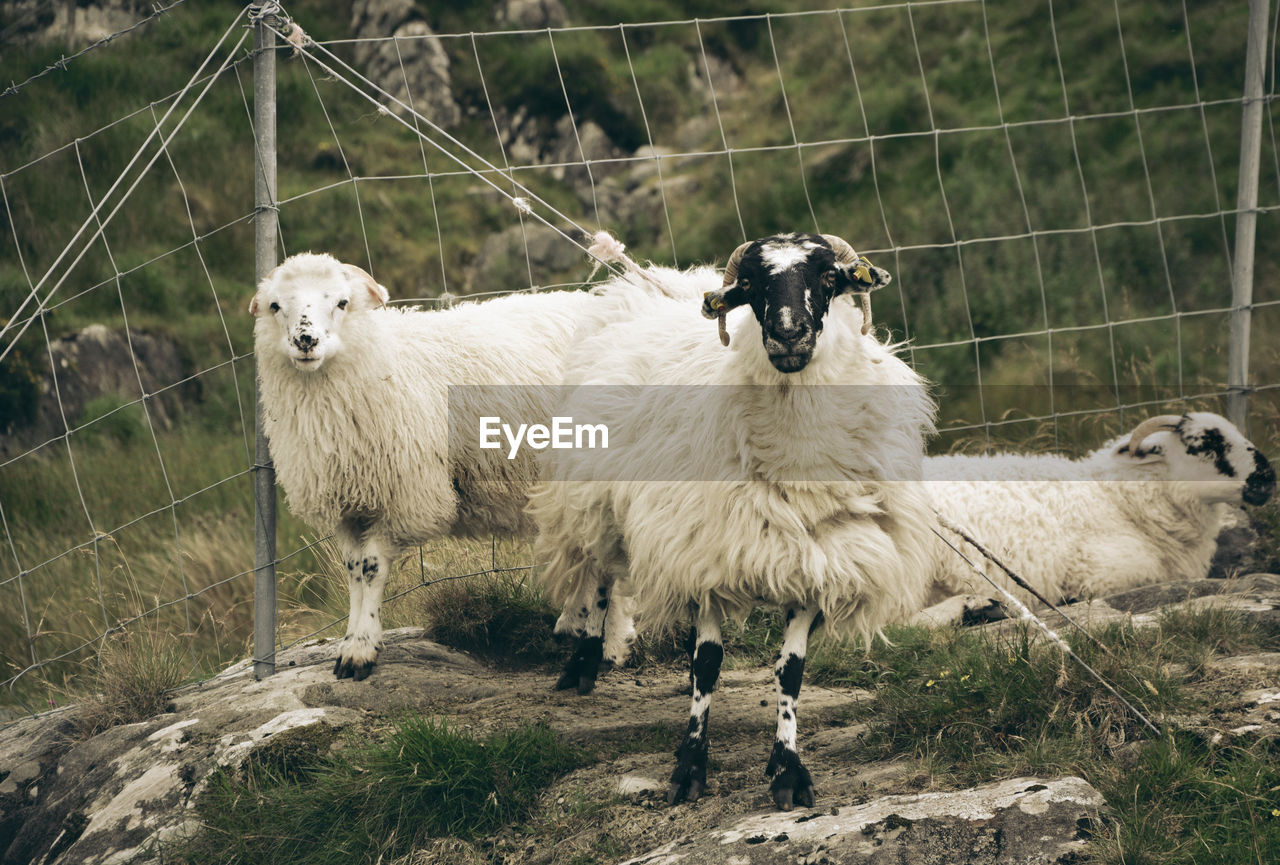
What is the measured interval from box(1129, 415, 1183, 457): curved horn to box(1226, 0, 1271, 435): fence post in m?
0.45

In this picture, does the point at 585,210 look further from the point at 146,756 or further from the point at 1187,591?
the point at 146,756

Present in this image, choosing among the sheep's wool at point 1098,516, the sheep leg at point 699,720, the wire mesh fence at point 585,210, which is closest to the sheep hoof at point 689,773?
the sheep leg at point 699,720

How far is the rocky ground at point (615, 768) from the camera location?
3.06m

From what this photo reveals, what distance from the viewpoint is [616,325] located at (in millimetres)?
4805

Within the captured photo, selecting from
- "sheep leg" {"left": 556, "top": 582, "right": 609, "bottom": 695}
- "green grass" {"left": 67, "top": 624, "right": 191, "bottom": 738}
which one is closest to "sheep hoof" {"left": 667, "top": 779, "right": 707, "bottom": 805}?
Answer: "sheep leg" {"left": 556, "top": 582, "right": 609, "bottom": 695}

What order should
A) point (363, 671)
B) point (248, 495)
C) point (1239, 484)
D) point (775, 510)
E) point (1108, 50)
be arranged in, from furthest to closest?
point (1108, 50) → point (248, 495) → point (1239, 484) → point (363, 671) → point (775, 510)

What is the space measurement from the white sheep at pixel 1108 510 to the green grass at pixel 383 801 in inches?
108

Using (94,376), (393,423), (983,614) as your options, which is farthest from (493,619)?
(94,376)

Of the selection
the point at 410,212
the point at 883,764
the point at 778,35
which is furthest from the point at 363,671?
the point at 778,35

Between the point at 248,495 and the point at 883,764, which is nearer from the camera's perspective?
the point at 883,764

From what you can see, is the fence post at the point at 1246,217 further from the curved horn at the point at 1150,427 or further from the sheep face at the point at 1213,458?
the curved horn at the point at 1150,427

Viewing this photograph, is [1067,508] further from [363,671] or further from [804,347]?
[363,671]

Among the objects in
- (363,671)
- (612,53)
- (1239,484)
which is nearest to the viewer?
(363,671)

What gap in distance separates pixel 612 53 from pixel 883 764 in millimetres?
16498
